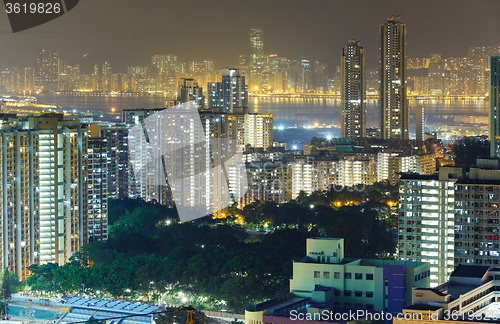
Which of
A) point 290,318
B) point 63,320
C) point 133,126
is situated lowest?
point 63,320

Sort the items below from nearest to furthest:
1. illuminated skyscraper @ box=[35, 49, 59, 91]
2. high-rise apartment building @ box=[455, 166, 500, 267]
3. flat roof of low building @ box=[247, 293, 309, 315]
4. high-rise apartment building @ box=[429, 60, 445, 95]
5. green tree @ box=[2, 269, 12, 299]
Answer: flat roof of low building @ box=[247, 293, 309, 315], high-rise apartment building @ box=[455, 166, 500, 267], green tree @ box=[2, 269, 12, 299], illuminated skyscraper @ box=[35, 49, 59, 91], high-rise apartment building @ box=[429, 60, 445, 95]

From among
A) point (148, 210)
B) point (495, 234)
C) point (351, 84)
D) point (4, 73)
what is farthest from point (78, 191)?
point (351, 84)

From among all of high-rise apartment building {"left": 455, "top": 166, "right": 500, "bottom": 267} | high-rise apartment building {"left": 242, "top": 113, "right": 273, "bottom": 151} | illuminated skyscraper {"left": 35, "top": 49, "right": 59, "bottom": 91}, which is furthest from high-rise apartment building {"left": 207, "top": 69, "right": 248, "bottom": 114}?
high-rise apartment building {"left": 455, "top": 166, "right": 500, "bottom": 267}

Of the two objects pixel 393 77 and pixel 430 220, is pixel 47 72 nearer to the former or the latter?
pixel 393 77

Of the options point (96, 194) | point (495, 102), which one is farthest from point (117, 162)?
point (495, 102)

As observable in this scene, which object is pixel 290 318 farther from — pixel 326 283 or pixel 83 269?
pixel 83 269

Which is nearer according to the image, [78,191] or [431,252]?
[431,252]

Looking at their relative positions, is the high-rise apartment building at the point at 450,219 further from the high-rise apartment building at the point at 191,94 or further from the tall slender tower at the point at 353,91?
the tall slender tower at the point at 353,91

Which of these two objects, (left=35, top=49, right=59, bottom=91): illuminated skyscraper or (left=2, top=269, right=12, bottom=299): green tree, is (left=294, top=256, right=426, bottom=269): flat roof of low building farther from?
(left=35, top=49, right=59, bottom=91): illuminated skyscraper
